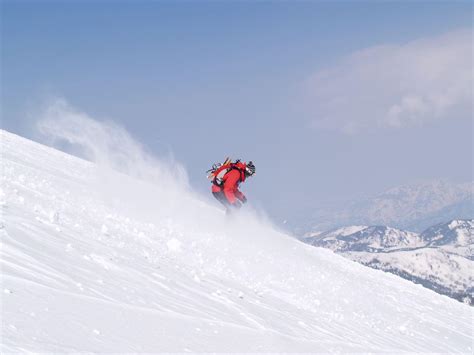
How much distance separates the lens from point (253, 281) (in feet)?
54.7

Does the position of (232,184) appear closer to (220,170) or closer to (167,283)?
(220,170)

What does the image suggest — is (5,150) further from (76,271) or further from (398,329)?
(398,329)

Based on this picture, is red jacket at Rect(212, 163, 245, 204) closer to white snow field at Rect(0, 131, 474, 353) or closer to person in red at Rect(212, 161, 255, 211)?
person in red at Rect(212, 161, 255, 211)

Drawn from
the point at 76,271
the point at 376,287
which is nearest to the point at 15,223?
the point at 76,271

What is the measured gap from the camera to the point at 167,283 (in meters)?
12.0

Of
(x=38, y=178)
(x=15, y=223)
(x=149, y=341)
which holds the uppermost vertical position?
(x=38, y=178)

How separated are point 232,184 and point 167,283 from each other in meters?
11.4

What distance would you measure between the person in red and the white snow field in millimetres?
1214

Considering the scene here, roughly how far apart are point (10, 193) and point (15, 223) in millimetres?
3488

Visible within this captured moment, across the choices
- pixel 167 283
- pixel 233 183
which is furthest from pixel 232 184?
pixel 167 283

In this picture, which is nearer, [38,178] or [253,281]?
[253,281]

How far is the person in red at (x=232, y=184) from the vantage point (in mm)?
22984

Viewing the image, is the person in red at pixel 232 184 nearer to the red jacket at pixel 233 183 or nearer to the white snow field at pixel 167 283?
the red jacket at pixel 233 183

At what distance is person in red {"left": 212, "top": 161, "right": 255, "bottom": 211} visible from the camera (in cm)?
2298
